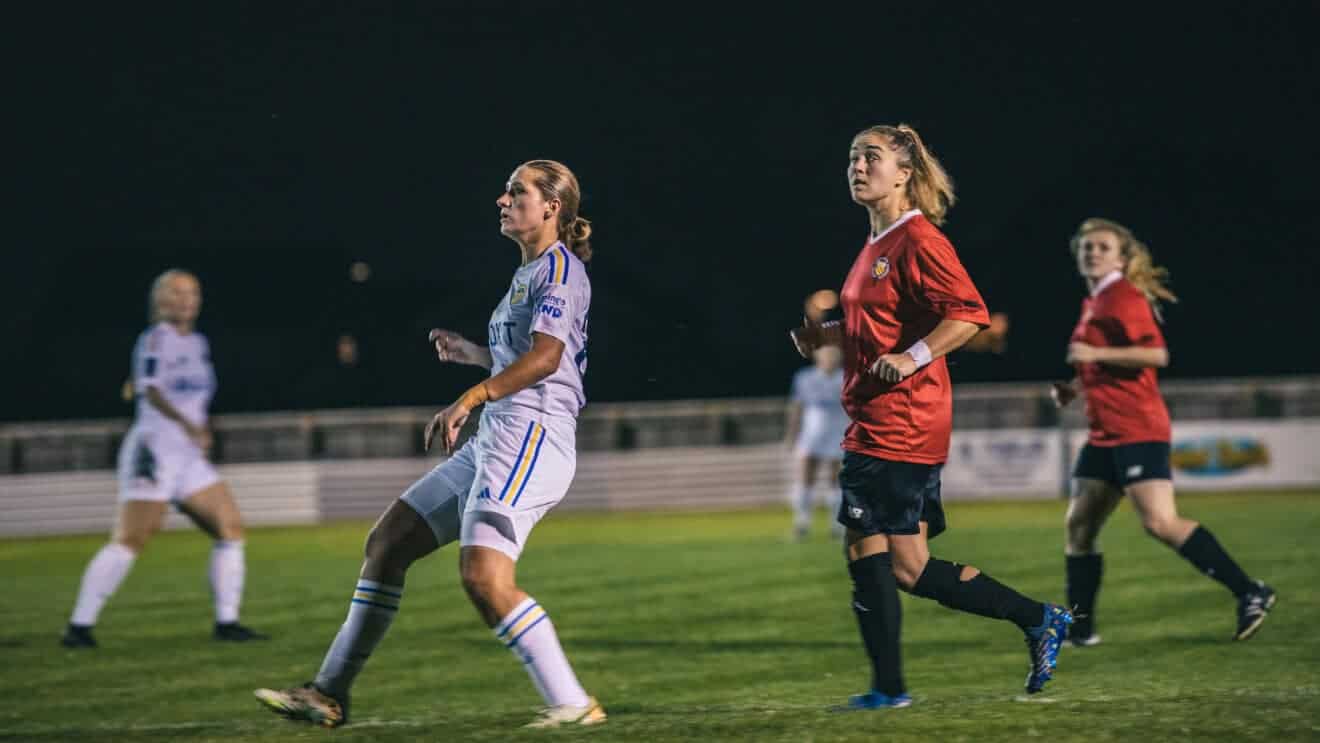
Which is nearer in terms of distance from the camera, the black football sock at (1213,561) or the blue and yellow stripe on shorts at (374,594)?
the blue and yellow stripe on shorts at (374,594)

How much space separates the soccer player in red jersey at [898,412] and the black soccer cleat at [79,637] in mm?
6058

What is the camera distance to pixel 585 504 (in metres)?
27.1

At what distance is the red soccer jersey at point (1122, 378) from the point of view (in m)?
8.26

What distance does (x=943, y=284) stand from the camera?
564 centimetres

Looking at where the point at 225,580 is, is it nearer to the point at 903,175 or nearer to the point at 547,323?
the point at 547,323

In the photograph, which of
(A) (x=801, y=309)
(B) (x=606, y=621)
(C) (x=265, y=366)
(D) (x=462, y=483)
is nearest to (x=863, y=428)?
(D) (x=462, y=483)

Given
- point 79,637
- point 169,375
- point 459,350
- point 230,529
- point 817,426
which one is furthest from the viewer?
point 817,426

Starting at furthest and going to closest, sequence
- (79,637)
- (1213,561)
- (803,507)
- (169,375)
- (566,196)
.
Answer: (803,507), (169,375), (79,637), (1213,561), (566,196)

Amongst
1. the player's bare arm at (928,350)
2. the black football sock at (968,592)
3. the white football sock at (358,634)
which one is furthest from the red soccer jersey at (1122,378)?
the white football sock at (358,634)

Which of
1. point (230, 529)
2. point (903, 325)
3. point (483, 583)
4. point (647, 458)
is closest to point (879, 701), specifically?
point (903, 325)

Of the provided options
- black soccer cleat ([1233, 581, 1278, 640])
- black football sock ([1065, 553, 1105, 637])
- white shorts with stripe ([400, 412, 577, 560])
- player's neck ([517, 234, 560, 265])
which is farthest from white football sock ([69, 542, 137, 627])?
black soccer cleat ([1233, 581, 1278, 640])

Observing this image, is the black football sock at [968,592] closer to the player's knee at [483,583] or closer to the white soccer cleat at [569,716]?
the white soccer cleat at [569,716]

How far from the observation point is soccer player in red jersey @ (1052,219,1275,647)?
8.23 meters

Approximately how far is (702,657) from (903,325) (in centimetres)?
355
